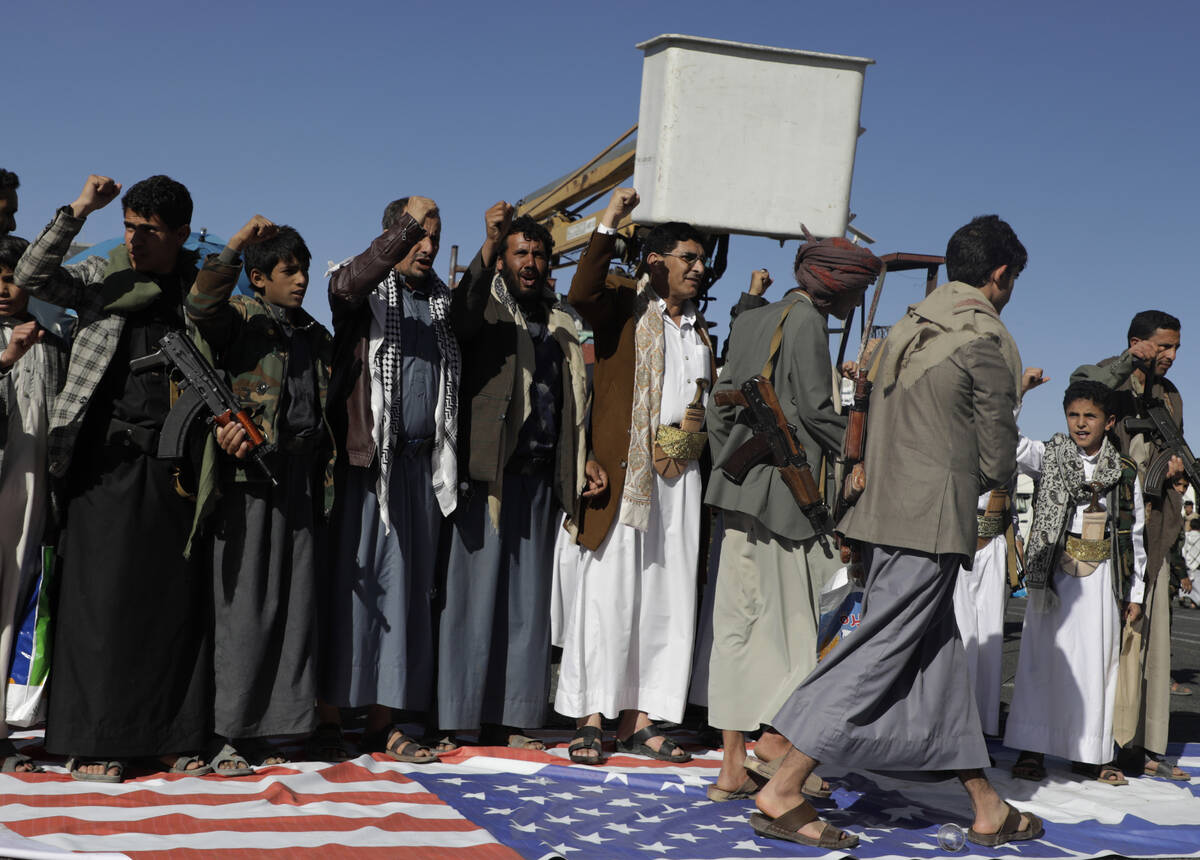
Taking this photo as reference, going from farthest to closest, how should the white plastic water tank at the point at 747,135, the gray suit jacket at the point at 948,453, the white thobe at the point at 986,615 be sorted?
the white thobe at the point at 986,615, the white plastic water tank at the point at 747,135, the gray suit jacket at the point at 948,453

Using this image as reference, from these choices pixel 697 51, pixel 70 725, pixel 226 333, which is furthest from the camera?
pixel 697 51

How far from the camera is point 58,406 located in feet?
13.5

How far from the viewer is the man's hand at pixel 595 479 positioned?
494 cm

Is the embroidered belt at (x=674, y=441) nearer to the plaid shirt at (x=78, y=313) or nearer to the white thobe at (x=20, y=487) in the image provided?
the plaid shirt at (x=78, y=313)

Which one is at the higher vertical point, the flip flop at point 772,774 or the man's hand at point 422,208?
the man's hand at point 422,208

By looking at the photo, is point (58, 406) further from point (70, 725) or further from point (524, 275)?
point (524, 275)

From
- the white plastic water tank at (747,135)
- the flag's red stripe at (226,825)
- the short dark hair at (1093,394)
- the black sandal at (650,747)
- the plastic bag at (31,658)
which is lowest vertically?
the flag's red stripe at (226,825)

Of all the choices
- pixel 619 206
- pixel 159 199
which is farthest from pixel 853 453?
pixel 159 199

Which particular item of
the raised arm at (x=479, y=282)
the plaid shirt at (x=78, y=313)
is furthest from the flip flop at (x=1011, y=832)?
the plaid shirt at (x=78, y=313)

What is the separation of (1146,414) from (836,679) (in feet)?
9.59

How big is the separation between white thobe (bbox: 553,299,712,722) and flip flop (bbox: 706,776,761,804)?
0.65 meters

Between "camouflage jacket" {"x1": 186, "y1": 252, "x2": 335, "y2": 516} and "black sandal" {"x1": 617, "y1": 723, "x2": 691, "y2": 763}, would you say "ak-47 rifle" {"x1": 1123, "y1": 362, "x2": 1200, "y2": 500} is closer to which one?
"black sandal" {"x1": 617, "y1": 723, "x2": 691, "y2": 763}

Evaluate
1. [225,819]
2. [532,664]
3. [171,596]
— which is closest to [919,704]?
[532,664]

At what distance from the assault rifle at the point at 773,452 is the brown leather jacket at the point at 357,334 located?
144cm
